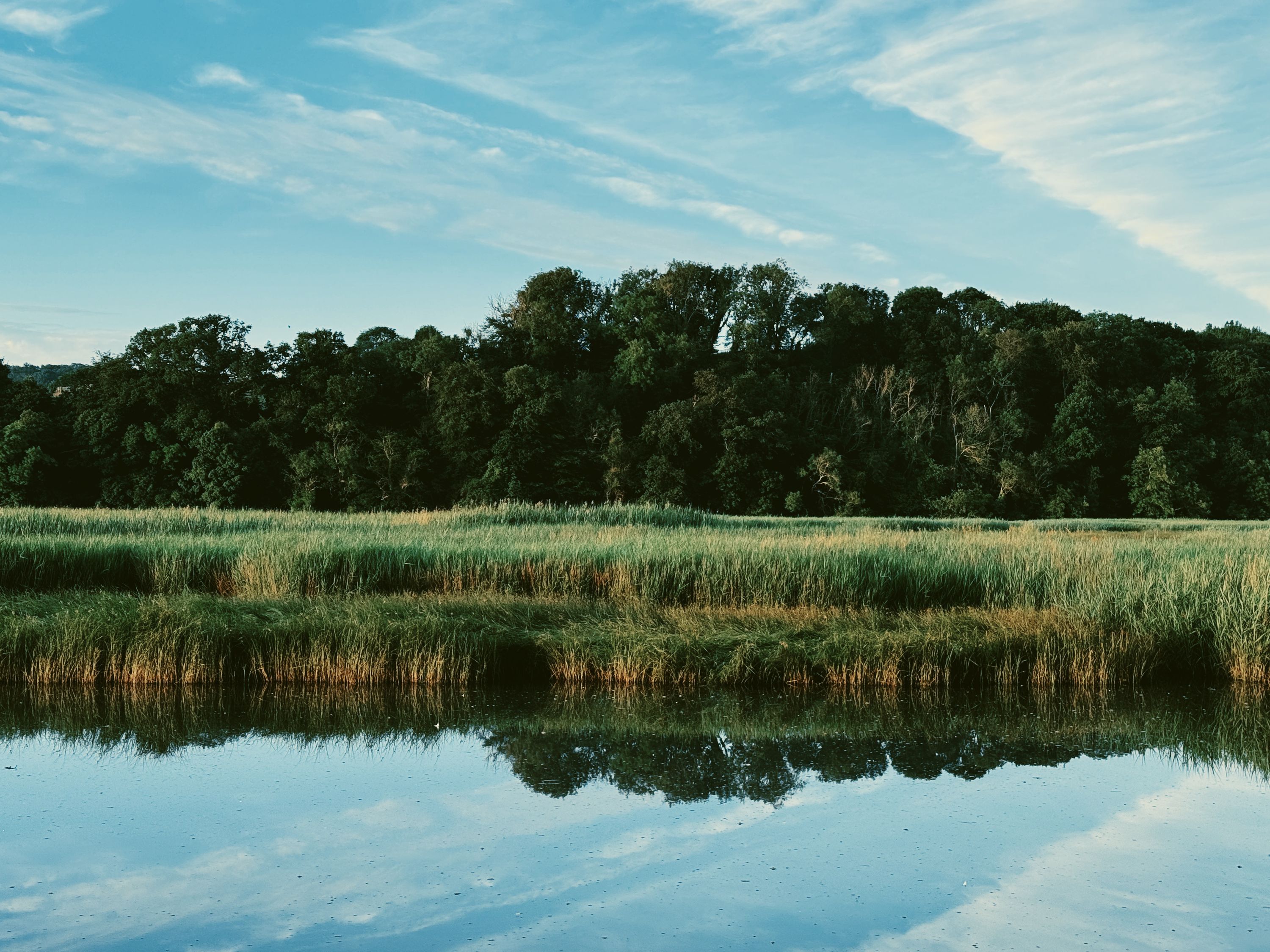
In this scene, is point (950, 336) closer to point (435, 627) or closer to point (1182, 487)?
point (1182, 487)

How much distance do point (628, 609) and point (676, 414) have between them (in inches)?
1225

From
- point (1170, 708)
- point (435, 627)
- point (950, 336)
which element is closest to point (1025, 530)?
point (1170, 708)

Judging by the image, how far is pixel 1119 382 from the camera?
51.2 metres

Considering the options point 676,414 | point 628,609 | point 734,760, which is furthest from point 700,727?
point 676,414

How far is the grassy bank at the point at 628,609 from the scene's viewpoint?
11523 millimetres

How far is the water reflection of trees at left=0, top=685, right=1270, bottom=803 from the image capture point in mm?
8602

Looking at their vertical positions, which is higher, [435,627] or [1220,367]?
[1220,367]

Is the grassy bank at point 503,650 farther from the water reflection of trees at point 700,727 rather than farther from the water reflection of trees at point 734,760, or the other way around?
the water reflection of trees at point 734,760

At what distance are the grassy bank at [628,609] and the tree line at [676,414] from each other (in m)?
24.8

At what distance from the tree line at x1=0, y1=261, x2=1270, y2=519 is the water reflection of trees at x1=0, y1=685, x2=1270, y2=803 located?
3142cm

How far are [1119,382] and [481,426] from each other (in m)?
29.7

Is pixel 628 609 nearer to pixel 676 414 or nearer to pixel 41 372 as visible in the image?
pixel 676 414

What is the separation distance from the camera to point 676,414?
4434 centimetres

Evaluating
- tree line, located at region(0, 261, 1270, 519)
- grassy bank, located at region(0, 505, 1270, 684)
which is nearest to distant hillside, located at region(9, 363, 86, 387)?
tree line, located at region(0, 261, 1270, 519)
